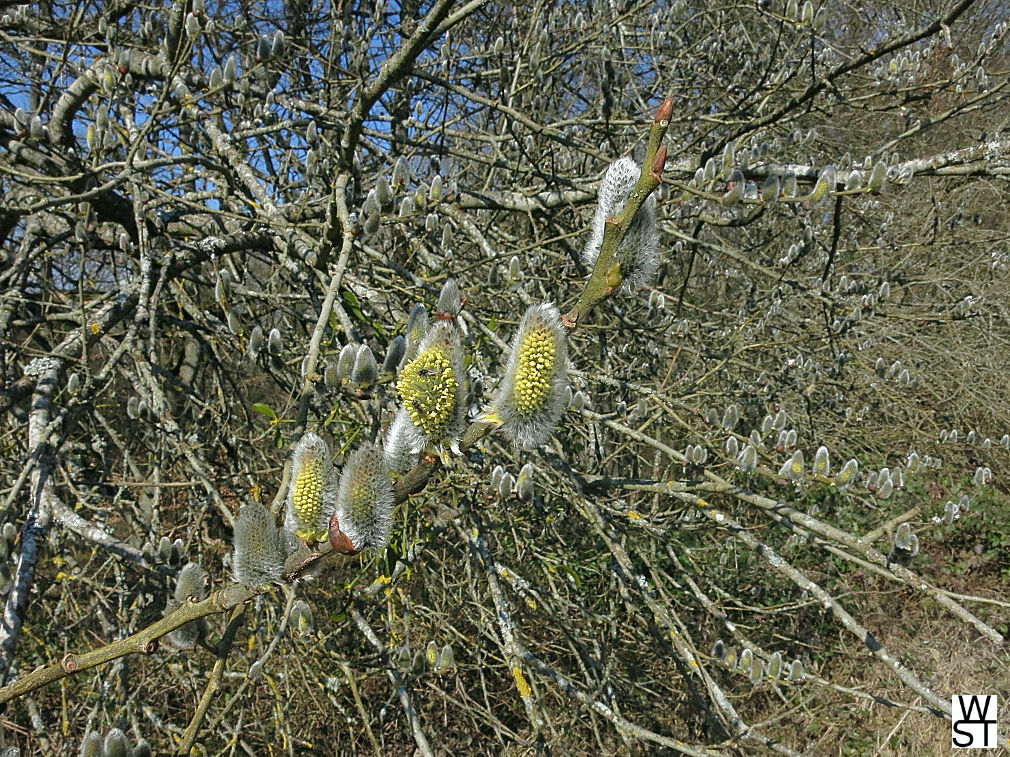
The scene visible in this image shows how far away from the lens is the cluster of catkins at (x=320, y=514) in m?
0.81

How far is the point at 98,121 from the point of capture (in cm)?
216

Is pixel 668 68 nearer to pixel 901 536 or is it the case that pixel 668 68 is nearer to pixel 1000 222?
pixel 901 536

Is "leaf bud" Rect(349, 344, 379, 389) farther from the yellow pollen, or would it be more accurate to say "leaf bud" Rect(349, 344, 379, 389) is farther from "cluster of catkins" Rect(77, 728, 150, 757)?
"cluster of catkins" Rect(77, 728, 150, 757)

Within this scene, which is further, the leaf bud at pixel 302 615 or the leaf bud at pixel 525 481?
the leaf bud at pixel 525 481

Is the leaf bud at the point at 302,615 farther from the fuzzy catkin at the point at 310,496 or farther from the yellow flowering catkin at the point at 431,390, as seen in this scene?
the yellow flowering catkin at the point at 431,390

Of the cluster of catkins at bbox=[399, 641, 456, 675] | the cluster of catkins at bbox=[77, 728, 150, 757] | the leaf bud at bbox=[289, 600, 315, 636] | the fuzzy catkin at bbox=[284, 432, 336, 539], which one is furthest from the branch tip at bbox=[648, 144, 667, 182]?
the cluster of catkins at bbox=[399, 641, 456, 675]

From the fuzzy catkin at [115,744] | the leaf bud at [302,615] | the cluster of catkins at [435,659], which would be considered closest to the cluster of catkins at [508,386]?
the fuzzy catkin at [115,744]

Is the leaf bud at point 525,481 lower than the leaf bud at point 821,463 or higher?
lower

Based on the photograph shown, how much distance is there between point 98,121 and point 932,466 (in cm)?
423

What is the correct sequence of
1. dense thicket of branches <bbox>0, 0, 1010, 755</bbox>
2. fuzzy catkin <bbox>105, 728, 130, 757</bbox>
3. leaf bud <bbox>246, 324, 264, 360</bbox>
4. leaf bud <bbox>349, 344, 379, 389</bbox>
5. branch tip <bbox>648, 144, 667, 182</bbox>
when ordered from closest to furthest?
branch tip <bbox>648, 144, 667, 182</bbox> < fuzzy catkin <bbox>105, 728, 130, 757</bbox> < leaf bud <bbox>349, 344, 379, 389</bbox> < leaf bud <bbox>246, 324, 264, 360</bbox> < dense thicket of branches <bbox>0, 0, 1010, 755</bbox>

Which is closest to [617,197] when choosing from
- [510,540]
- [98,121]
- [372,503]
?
[372,503]

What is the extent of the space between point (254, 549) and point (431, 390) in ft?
1.07

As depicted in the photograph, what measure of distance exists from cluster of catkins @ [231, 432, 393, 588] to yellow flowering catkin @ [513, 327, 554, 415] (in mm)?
200

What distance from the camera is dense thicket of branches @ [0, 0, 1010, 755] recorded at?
199 cm
